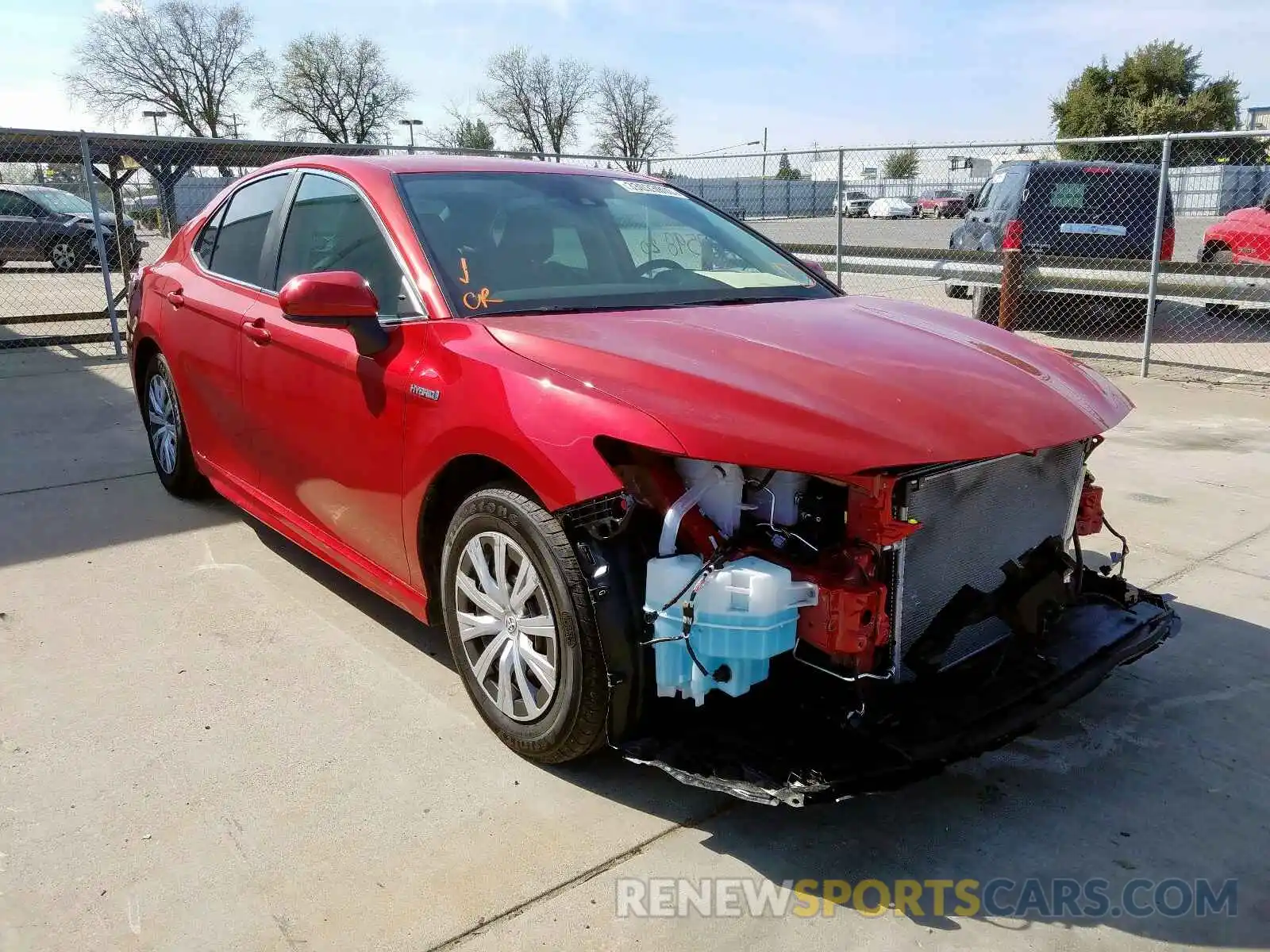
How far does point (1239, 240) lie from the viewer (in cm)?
1107

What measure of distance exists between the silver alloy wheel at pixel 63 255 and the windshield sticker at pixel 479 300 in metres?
17.3

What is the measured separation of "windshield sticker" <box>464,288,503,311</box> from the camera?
2979mm

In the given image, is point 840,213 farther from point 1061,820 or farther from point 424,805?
point 424,805

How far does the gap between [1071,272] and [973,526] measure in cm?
777

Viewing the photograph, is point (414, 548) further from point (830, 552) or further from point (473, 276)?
point (830, 552)

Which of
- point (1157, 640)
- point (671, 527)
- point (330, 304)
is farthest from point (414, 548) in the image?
point (1157, 640)

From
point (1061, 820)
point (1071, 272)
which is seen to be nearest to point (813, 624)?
point (1061, 820)

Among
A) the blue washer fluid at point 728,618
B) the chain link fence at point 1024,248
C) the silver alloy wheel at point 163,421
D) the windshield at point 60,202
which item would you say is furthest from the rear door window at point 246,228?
the windshield at point 60,202

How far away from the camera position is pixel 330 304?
2906 millimetres

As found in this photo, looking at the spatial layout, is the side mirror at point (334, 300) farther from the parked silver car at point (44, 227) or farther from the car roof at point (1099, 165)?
the parked silver car at point (44, 227)

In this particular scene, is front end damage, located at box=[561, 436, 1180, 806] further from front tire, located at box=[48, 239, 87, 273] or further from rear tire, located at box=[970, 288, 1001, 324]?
front tire, located at box=[48, 239, 87, 273]

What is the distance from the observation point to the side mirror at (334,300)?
114 inches

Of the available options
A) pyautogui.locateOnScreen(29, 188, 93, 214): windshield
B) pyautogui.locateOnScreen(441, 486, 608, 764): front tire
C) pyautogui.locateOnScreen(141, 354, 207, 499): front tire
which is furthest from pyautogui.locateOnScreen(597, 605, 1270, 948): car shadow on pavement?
pyautogui.locateOnScreen(29, 188, 93, 214): windshield

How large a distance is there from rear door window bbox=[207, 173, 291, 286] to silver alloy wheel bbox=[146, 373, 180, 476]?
86 cm
